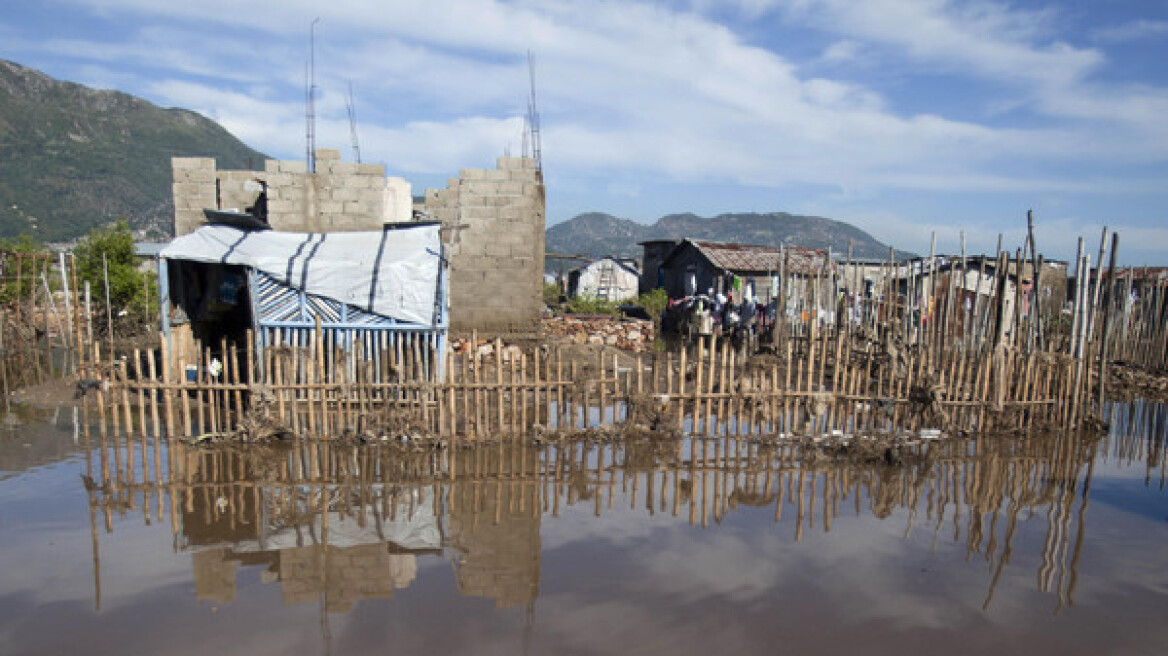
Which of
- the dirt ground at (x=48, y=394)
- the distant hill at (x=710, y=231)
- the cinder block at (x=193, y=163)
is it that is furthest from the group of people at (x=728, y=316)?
the distant hill at (x=710, y=231)

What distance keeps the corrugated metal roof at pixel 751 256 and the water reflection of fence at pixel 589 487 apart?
13.8 meters

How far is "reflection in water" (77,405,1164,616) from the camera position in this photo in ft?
18.5

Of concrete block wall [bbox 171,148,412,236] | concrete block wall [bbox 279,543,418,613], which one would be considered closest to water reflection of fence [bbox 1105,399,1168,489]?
concrete block wall [bbox 279,543,418,613]

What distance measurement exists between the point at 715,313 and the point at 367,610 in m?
15.4

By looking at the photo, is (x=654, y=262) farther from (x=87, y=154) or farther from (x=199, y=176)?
(x=87, y=154)

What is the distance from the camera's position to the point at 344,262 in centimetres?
1005

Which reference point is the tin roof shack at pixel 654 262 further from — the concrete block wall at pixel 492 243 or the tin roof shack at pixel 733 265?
the concrete block wall at pixel 492 243

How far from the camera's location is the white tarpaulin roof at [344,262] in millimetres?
9617

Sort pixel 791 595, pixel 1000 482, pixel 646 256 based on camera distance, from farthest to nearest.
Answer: pixel 646 256 → pixel 1000 482 → pixel 791 595

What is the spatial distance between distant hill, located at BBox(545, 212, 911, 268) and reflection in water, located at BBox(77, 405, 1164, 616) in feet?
395

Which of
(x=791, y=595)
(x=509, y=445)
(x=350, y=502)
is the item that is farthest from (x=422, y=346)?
(x=791, y=595)

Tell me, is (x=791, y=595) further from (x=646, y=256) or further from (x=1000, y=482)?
(x=646, y=256)

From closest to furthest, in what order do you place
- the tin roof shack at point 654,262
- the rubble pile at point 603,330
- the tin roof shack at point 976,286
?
the tin roof shack at point 976,286 → the rubble pile at point 603,330 → the tin roof shack at point 654,262

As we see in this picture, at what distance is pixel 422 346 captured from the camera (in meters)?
10.3
